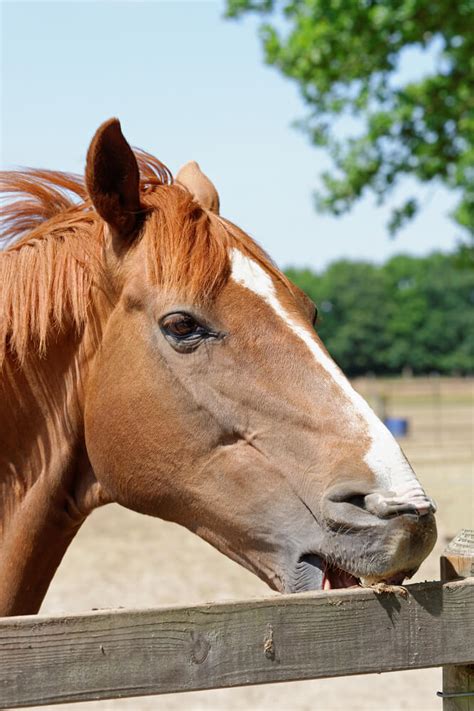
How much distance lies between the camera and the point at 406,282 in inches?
4316

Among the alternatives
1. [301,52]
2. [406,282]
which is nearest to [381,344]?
[406,282]

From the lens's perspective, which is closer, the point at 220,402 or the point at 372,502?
the point at 372,502

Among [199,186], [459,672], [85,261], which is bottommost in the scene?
[459,672]

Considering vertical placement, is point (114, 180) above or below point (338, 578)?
above

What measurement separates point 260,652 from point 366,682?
492 cm

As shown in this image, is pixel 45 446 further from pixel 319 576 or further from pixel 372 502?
pixel 372 502

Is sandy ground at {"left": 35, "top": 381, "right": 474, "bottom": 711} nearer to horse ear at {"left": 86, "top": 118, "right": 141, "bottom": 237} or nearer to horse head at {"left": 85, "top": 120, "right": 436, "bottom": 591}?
horse head at {"left": 85, "top": 120, "right": 436, "bottom": 591}

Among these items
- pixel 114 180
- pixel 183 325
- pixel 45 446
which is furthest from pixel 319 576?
pixel 114 180

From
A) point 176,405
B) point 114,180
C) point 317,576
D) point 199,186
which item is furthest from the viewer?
point 199,186

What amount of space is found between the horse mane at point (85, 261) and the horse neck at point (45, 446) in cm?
6

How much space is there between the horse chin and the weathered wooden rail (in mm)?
155

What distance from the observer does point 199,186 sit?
323 cm

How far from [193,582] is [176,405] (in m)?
6.81

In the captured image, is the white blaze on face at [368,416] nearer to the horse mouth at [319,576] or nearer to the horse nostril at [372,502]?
the horse nostril at [372,502]
